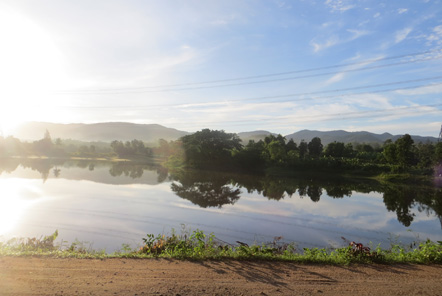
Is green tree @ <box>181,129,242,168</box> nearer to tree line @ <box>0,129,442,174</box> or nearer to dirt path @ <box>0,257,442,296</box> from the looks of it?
tree line @ <box>0,129,442,174</box>

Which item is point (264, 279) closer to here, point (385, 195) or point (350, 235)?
point (350, 235)

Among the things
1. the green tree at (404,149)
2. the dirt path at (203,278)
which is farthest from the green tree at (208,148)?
the dirt path at (203,278)

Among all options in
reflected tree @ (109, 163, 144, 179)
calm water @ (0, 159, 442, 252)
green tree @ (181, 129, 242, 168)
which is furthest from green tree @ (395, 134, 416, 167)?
reflected tree @ (109, 163, 144, 179)

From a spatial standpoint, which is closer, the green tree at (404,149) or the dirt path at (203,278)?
the dirt path at (203,278)

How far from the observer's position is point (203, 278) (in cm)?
538

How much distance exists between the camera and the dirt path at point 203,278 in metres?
4.87

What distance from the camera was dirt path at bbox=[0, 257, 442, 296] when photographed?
4867 millimetres

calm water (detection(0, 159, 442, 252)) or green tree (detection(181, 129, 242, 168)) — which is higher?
green tree (detection(181, 129, 242, 168))

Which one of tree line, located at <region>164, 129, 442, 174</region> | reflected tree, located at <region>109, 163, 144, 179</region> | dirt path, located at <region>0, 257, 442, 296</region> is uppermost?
tree line, located at <region>164, 129, 442, 174</region>

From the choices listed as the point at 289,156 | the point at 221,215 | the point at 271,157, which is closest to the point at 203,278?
the point at 221,215

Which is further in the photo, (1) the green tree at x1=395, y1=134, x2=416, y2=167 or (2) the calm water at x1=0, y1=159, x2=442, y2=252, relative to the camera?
(1) the green tree at x1=395, y1=134, x2=416, y2=167

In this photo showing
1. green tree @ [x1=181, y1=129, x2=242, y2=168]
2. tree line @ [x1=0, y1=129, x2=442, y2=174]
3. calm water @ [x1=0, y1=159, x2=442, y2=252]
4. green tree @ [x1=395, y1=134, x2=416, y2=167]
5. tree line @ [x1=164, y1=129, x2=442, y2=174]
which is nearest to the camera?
calm water @ [x1=0, y1=159, x2=442, y2=252]

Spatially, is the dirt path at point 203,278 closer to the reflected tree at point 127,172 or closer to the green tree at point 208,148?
the reflected tree at point 127,172

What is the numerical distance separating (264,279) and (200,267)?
1370 mm
